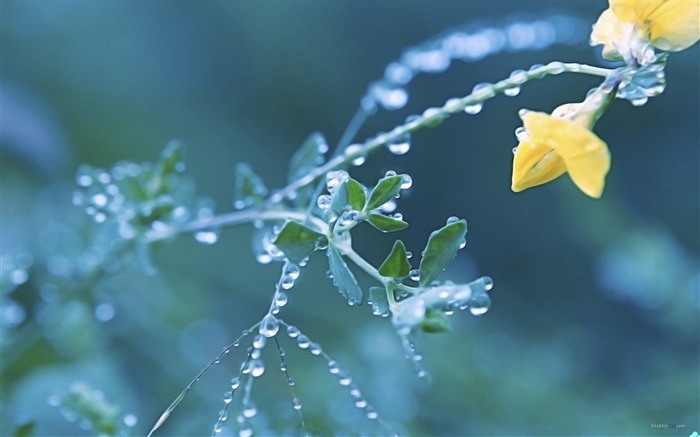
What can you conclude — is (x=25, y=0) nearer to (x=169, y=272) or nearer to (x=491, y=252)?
(x=169, y=272)

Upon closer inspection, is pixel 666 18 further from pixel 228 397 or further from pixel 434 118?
pixel 228 397

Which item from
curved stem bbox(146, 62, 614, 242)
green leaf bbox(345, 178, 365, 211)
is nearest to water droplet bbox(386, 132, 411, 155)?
curved stem bbox(146, 62, 614, 242)

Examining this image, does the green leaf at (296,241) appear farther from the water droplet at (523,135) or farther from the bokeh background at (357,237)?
the bokeh background at (357,237)

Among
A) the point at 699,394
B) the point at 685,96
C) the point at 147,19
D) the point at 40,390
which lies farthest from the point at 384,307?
the point at 147,19

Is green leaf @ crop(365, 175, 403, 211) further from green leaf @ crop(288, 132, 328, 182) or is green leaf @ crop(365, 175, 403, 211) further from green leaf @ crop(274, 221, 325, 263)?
green leaf @ crop(288, 132, 328, 182)

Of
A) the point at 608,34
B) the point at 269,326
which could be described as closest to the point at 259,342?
the point at 269,326

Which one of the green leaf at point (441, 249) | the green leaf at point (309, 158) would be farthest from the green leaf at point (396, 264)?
Result: the green leaf at point (309, 158)
